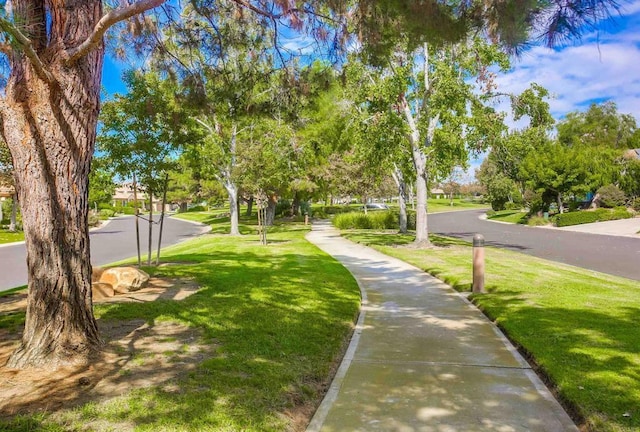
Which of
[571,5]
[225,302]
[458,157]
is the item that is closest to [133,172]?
[225,302]

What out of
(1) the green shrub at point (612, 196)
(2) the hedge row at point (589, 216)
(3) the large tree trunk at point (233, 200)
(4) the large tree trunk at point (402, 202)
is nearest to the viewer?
(4) the large tree trunk at point (402, 202)

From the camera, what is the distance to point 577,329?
19.0 feet

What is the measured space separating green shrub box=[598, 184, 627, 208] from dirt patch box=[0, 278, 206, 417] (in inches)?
1583

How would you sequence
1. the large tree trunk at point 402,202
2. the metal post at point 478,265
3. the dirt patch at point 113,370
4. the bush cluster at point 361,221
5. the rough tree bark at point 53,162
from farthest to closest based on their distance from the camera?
the bush cluster at point 361,221
the large tree trunk at point 402,202
the metal post at point 478,265
the rough tree bark at point 53,162
the dirt patch at point 113,370

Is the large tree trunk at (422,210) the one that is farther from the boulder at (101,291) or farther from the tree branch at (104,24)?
the tree branch at (104,24)

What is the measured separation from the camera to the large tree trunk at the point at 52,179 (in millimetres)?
4383

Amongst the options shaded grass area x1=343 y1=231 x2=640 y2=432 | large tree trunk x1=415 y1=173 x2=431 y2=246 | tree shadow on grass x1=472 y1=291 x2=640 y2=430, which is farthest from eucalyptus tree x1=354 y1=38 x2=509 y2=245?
tree shadow on grass x1=472 y1=291 x2=640 y2=430

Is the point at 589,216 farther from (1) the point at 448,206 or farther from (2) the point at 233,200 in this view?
(1) the point at 448,206

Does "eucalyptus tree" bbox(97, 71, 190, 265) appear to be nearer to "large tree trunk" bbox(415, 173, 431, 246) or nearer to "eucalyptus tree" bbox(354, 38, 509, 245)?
"eucalyptus tree" bbox(354, 38, 509, 245)

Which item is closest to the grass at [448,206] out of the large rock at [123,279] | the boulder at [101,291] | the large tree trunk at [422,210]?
the large tree trunk at [422,210]

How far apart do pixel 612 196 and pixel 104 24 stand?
4166 cm

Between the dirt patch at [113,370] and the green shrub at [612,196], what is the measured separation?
40.2 metres

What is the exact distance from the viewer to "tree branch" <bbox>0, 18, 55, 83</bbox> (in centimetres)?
316

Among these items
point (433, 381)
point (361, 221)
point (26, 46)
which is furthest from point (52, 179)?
point (361, 221)
